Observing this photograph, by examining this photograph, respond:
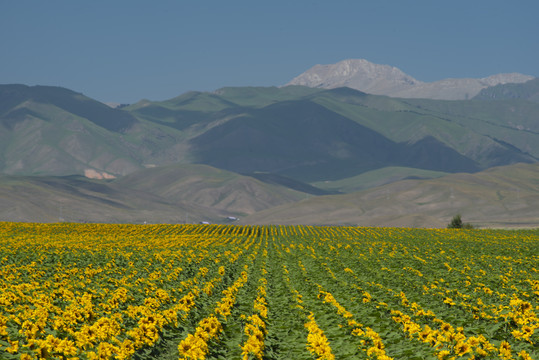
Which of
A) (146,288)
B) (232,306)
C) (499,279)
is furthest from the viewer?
(499,279)

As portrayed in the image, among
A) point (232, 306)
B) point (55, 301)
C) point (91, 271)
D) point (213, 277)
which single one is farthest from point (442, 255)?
point (55, 301)

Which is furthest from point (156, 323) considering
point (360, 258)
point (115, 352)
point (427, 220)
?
point (427, 220)

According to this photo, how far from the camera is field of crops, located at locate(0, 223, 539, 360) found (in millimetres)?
13008

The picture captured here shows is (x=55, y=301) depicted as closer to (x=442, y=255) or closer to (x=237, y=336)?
(x=237, y=336)

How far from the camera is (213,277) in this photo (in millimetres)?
29984

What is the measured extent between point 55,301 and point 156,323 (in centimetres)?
569

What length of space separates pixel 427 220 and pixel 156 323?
424 feet

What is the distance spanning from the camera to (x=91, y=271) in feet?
96.9

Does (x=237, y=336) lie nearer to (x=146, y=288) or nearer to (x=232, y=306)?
(x=232, y=306)

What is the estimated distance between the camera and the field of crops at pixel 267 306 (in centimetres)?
1301

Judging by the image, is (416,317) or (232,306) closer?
(416,317)

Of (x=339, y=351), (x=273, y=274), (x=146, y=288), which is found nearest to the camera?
(x=339, y=351)

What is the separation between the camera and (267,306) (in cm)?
2142

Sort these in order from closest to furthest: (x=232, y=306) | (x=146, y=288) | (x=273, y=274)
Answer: (x=232, y=306)
(x=146, y=288)
(x=273, y=274)
